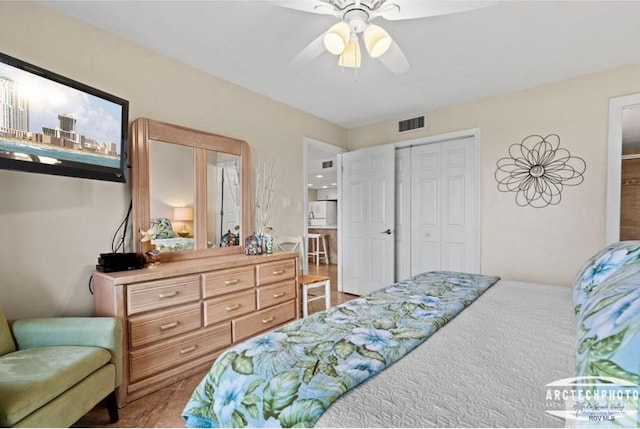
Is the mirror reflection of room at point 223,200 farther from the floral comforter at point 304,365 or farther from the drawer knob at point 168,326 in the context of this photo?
the floral comforter at point 304,365

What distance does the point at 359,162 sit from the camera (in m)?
4.33

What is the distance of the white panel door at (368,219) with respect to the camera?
13.2 ft

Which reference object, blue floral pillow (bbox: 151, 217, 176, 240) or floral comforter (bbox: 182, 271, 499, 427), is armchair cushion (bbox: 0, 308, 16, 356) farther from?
floral comforter (bbox: 182, 271, 499, 427)

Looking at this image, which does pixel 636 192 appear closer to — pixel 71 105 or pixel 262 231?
pixel 262 231

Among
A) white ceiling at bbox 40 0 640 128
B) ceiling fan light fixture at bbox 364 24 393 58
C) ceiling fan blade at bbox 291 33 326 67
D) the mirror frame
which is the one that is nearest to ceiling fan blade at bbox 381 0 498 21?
ceiling fan light fixture at bbox 364 24 393 58

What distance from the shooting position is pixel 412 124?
390 cm

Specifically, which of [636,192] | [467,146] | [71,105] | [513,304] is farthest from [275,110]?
[636,192]

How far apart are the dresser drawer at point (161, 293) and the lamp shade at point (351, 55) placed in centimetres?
176

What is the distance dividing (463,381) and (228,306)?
6.06 ft

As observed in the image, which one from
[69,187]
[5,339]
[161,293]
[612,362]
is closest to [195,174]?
[69,187]

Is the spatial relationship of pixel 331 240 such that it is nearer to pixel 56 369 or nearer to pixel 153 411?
Answer: pixel 153 411

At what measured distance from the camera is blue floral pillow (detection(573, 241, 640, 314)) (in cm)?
136

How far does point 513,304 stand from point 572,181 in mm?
2044

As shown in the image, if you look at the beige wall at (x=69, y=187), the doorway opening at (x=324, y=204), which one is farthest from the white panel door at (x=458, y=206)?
the beige wall at (x=69, y=187)
